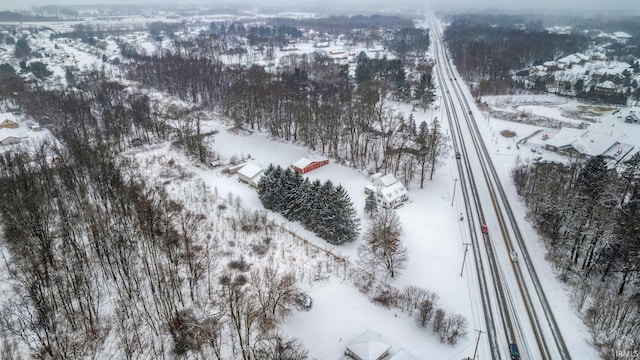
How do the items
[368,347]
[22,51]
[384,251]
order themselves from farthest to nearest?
[22,51], [384,251], [368,347]

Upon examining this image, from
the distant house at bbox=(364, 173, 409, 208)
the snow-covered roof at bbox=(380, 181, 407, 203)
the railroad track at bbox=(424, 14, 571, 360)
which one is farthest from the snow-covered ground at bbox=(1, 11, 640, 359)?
the snow-covered roof at bbox=(380, 181, 407, 203)

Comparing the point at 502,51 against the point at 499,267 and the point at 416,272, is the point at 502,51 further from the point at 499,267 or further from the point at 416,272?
the point at 416,272

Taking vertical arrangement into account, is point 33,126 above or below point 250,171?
above

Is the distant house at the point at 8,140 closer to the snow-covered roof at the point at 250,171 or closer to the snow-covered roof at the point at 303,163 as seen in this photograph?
the snow-covered roof at the point at 250,171

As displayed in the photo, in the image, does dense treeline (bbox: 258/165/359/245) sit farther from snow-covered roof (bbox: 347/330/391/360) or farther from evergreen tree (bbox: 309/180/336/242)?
snow-covered roof (bbox: 347/330/391/360)

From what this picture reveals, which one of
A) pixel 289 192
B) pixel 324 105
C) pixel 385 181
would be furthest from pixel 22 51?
pixel 385 181

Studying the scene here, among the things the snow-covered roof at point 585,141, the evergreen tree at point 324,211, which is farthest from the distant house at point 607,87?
the evergreen tree at point 324,211
